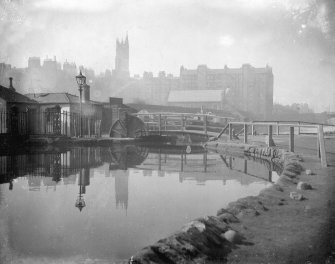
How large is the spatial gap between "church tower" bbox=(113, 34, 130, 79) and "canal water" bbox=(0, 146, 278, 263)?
83295 millimetres

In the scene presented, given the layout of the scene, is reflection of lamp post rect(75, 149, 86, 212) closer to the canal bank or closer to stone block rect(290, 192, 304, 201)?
the canal bank

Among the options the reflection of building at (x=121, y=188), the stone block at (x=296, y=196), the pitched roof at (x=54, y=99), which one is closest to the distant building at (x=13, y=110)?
the pitched roof at (x=54, y=99)

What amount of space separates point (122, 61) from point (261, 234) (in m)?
101

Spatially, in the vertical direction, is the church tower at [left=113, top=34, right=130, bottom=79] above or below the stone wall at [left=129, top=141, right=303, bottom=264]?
above

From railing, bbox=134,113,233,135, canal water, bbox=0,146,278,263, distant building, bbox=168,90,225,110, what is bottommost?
canal water, bbox=0,146,278,263

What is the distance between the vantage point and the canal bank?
106 inches

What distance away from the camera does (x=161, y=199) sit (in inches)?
234

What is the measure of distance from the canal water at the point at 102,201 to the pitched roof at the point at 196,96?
5062cm

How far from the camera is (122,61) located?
101 m

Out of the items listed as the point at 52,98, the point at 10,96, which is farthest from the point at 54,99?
the point at 10,96

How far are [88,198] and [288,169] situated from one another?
4000 millimetres

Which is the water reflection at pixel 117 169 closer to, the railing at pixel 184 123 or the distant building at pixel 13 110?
the distant building at pixel 13 110

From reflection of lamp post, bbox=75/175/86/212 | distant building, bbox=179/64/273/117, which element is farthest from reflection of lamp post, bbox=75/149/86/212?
distant building, bbox=179/64/273/117

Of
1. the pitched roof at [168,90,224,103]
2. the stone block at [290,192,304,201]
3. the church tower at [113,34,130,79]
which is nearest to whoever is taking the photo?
the stone block at [290,192,304,201]
